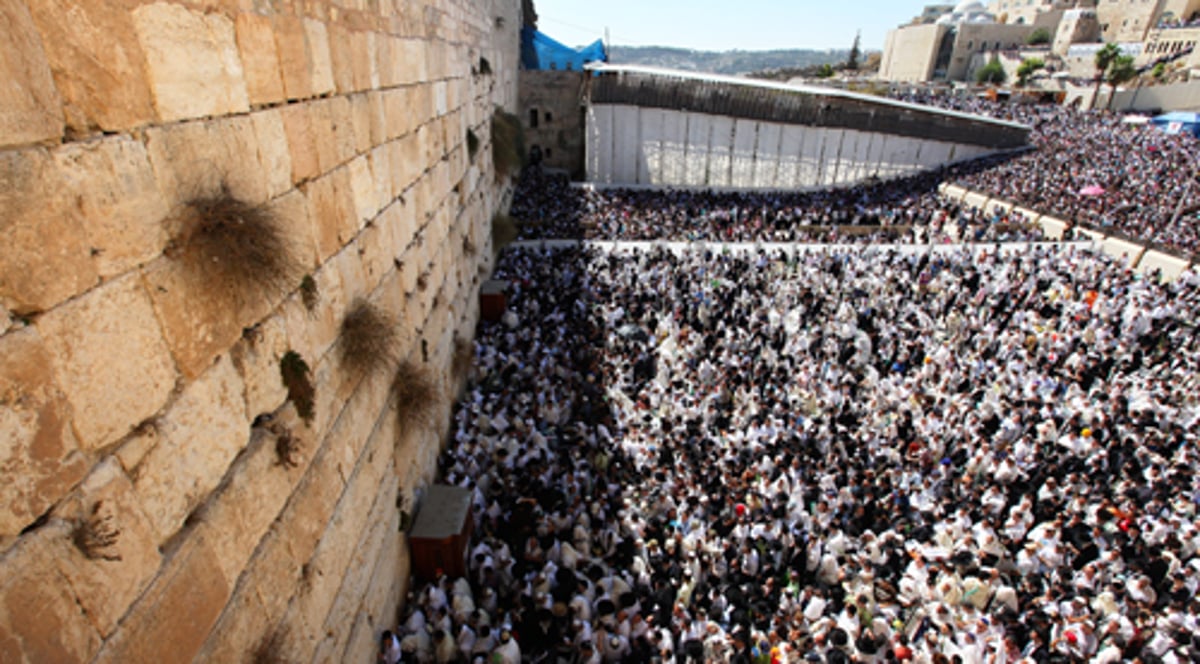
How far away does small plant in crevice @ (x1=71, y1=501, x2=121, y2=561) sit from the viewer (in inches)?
81.6

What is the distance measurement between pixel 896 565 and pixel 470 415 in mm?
6156

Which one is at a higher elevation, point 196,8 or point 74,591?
point 196,8

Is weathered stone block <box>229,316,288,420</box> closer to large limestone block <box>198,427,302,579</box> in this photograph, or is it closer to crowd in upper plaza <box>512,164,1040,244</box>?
large limestone block <box>198,427,302,579</box>

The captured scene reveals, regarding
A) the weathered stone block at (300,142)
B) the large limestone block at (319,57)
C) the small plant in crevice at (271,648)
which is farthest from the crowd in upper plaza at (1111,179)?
the small plant in crevice at (271,648)

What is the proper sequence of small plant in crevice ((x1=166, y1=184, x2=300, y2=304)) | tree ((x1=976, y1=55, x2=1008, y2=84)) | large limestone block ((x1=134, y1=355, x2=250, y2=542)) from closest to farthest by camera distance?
large limestone block ((x1=134, y1=355, x2=250, y2=542)) < small plant in crevice ((x1=166, y1=184, x2=300, y2=304)) < tree ((x1=976, y1=55, x2=1008, y2=84))

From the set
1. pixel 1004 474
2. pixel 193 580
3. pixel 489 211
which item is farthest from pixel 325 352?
pixel 489 211

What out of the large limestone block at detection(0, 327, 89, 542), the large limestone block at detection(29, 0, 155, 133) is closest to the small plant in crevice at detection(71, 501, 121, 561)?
the large limestone block at detection(0, 327, 89, 542)

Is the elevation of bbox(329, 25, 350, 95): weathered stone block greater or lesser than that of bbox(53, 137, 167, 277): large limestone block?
greater

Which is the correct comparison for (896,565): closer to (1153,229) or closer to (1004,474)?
(1004,474)

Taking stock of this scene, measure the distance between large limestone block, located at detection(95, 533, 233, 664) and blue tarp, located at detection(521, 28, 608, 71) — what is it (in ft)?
95.6

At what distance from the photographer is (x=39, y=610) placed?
1887mm

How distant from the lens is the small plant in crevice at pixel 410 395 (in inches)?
233

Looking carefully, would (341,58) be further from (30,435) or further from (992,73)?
(992,73)

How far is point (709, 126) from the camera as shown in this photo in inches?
934
